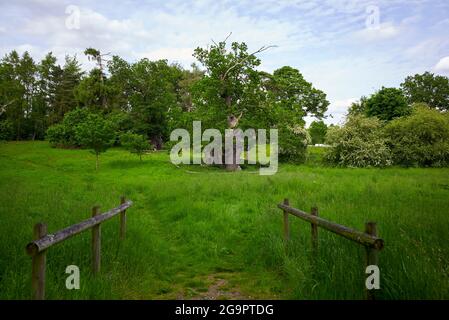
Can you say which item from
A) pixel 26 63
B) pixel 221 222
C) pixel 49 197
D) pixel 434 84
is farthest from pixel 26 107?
pixel 434 84

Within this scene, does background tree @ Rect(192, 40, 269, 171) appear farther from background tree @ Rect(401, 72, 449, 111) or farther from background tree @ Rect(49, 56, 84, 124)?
background tree @ Rect(401, 72, 449, 111)

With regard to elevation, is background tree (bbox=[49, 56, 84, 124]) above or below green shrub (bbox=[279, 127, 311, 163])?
above

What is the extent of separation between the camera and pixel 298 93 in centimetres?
6150

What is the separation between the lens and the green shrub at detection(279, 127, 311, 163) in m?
35.7

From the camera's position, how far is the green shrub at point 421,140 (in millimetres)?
35062

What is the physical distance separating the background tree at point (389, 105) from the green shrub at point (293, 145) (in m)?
17.2

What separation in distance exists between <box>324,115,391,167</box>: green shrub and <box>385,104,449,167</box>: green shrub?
139 centimetres

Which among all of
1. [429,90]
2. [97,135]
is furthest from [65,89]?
[429,90]

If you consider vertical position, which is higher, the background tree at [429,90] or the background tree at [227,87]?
the background tree at [429,90]

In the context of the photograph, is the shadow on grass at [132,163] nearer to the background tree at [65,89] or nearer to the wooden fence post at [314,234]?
the wooden fence post at [314,234]

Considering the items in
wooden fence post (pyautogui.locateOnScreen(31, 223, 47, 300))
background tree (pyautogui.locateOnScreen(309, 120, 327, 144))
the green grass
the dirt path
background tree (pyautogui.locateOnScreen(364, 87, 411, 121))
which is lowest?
the dirt path

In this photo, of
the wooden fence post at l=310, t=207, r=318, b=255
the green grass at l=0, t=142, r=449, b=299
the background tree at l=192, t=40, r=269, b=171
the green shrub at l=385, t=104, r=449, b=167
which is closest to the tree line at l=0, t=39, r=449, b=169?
the background tree at l=192, t=40, r=269, b=171

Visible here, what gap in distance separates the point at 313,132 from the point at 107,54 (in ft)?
142

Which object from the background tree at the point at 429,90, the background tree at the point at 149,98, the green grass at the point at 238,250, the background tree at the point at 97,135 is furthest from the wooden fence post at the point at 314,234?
the background tree at the point at 429,90
